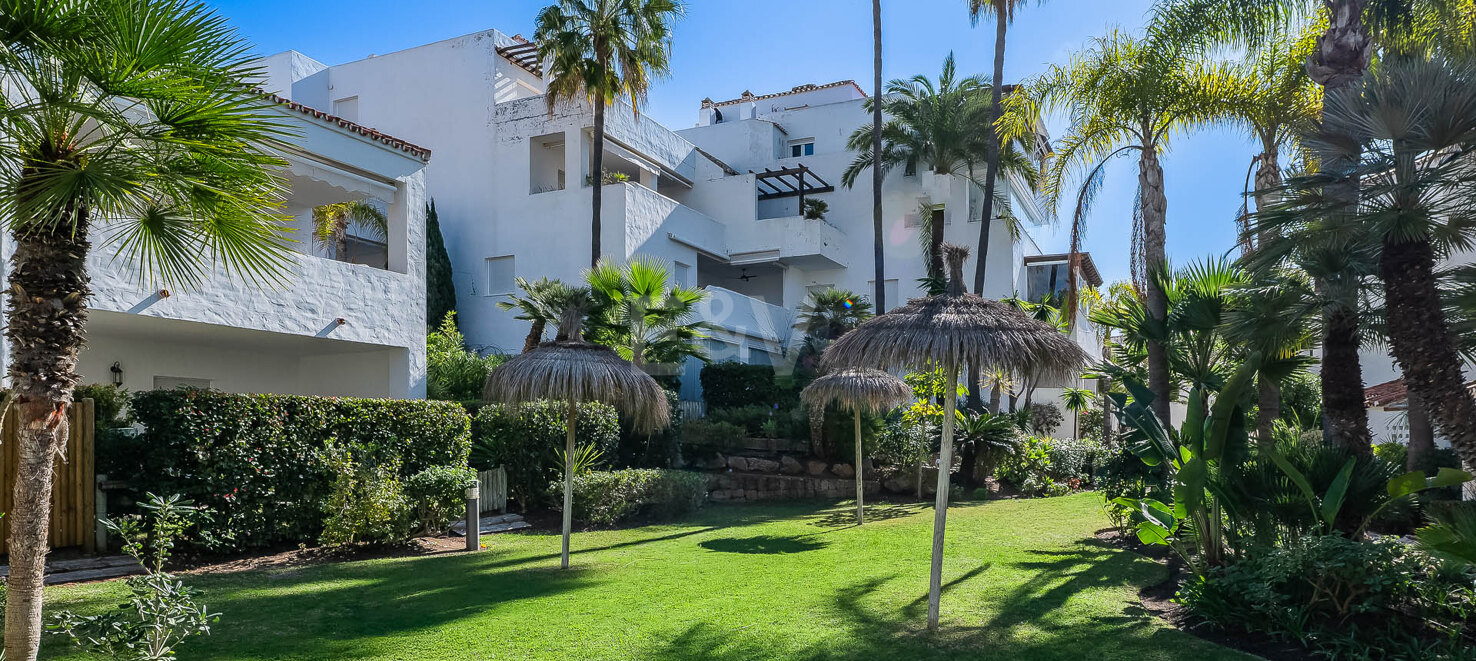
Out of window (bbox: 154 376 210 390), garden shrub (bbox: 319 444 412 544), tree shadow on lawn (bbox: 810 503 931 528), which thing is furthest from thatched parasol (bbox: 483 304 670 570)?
window (bbox: 154 376 210 390)

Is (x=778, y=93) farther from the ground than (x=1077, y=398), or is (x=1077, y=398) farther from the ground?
(x=778, y=93)

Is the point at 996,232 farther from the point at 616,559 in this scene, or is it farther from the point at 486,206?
the point at 616,559

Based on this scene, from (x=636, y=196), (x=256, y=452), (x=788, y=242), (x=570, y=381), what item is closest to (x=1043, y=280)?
(x=788, y=242)

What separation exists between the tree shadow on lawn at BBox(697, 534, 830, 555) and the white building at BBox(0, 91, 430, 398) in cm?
789

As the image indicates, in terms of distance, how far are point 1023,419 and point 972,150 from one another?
34.9ft

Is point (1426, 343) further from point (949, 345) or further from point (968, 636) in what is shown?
point (968, 636)

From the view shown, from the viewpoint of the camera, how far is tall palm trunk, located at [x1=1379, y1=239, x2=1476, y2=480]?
7.74 m

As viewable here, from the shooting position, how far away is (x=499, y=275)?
26984 millimetres

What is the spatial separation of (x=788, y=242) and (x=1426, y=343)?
74.4ft

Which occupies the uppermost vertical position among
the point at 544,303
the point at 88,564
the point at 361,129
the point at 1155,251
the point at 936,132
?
the point at 936,132

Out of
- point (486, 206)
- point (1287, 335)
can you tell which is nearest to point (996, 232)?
point (486, 206)

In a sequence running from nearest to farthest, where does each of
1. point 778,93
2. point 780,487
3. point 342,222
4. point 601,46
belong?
point 780,487 < point 601,46 < point 342,222 < point 778,93

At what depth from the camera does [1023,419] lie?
75.3 feet

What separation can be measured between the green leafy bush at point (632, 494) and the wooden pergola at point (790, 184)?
54.9 ft
